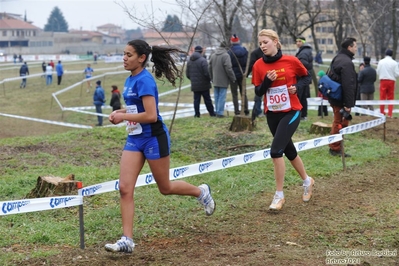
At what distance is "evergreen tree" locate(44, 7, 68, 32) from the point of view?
14962 cm

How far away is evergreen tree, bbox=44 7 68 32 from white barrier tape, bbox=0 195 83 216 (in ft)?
485

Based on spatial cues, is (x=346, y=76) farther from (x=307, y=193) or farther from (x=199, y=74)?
(x=199, y=74)

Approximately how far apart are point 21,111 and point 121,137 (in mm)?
15181

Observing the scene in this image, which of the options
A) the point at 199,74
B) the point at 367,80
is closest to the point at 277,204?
the point at 199,74

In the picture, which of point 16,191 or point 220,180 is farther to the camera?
point 220,180

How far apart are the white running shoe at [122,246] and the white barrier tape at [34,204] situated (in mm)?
616

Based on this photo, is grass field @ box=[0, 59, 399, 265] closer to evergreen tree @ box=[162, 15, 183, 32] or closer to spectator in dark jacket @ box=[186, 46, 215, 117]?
evergreen tree @ box=[162, 15, 183, 32]

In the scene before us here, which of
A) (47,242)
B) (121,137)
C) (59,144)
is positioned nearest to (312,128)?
(121,137)

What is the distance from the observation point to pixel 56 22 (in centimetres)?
15150

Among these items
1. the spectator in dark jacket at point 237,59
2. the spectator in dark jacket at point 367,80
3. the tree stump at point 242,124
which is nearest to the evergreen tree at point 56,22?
the spectator in dark jacket at point 367,80

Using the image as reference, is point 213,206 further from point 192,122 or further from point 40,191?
point 192,122

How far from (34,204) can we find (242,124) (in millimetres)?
8120

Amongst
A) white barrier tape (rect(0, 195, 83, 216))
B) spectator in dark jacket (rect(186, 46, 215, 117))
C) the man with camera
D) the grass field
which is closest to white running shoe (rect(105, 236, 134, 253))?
the grass field

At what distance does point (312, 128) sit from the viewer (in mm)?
13023
